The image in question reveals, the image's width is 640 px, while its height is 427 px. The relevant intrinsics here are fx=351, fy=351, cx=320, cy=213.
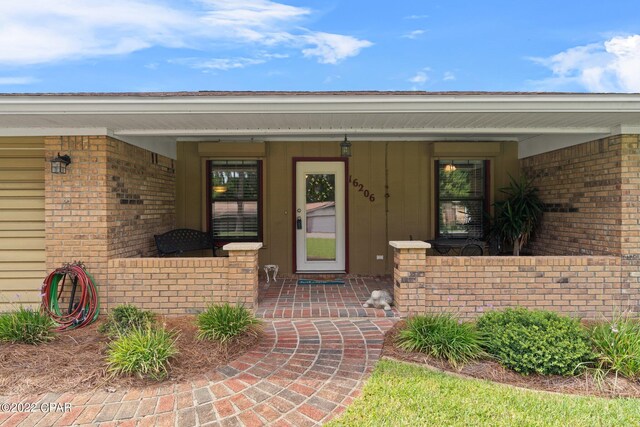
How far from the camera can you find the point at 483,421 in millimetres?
2242

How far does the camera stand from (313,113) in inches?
143

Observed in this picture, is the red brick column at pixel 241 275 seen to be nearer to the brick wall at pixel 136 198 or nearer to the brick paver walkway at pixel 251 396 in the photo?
the brick paver walkway at pixel 251 396

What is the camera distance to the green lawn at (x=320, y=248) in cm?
626

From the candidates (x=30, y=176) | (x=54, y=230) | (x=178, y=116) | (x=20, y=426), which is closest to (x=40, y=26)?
(x=30, y=176)

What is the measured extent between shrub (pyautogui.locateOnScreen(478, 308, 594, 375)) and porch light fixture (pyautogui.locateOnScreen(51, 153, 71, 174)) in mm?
4840

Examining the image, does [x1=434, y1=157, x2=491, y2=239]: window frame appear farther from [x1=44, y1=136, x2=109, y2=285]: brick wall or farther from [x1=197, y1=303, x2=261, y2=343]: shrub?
[x1=44, y1=136, x2=109, y2=285]: brick wall

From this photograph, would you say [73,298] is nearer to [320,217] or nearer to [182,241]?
[182,241]

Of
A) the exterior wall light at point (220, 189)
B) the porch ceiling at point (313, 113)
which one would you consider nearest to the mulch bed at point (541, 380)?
the porch ceiling at point (313, 113)

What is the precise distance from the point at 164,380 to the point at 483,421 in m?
→ 2.31

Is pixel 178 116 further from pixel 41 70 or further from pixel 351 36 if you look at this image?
pixel 41 70

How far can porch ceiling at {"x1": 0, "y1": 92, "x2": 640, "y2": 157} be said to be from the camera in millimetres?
3467

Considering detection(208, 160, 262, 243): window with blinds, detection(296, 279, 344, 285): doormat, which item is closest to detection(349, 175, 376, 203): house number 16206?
detection(296, 279, 344, 285): doormat

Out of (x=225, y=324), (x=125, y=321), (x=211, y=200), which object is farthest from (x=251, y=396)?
(x=211, y=200)

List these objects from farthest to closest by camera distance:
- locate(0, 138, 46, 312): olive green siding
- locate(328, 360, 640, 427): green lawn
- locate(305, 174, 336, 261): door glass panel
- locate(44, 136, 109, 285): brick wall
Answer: locate(305, 174, 336, 261): door glass panel → locate(0, 138, 46, 312): olive green siding → locate(44, 136, 109, 285): brick wall → locate(328, 360, 640, 427): green lawn
